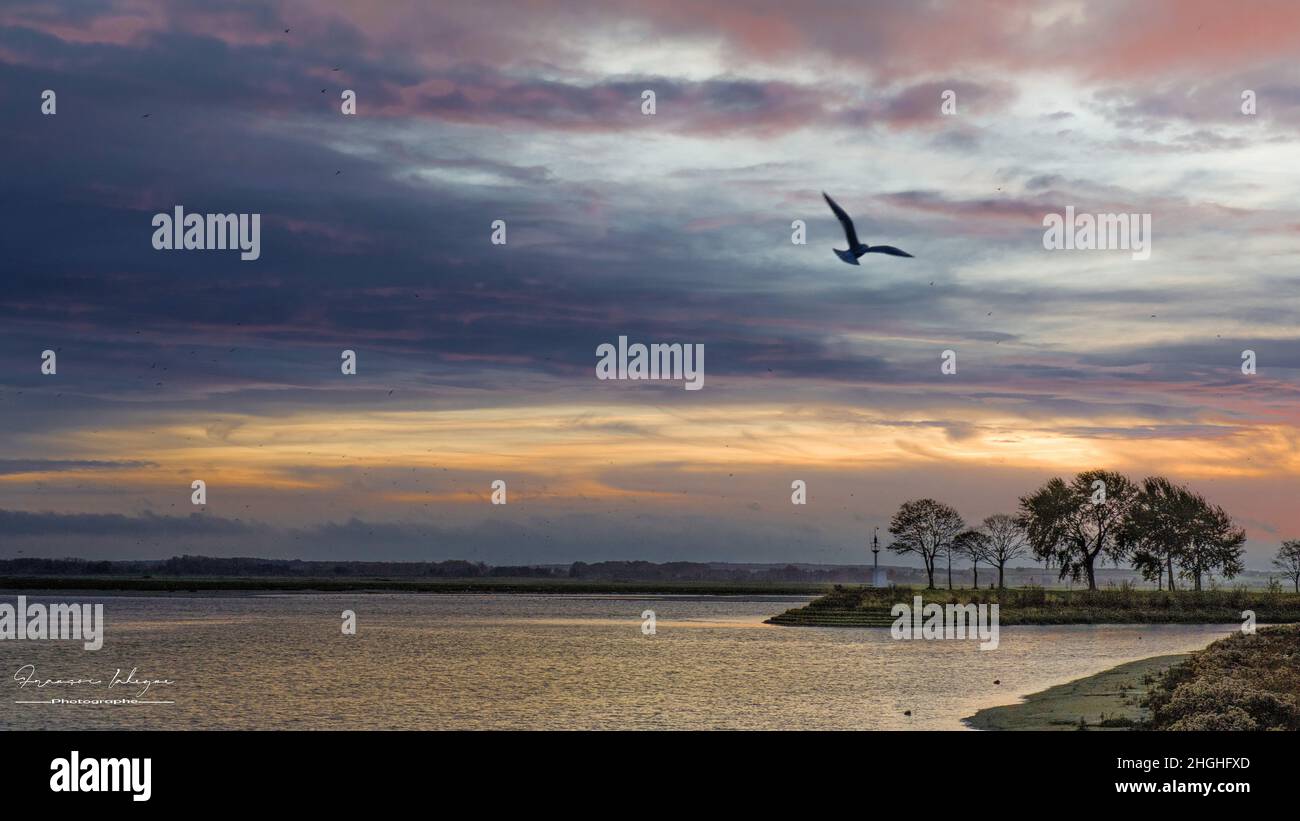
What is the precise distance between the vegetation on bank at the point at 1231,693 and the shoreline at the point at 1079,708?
3.13 feet

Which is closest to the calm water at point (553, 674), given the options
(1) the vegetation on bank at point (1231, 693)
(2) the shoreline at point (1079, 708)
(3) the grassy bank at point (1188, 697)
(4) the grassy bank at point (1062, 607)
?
(2) the shoreline at point (1079, 708)

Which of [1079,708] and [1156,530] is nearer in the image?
[1079,708]

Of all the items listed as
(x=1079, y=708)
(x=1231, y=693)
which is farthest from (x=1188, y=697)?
(x=1079, y=708)

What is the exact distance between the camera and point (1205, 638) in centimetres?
10288

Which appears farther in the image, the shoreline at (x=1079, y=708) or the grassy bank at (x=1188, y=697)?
the shoreline at (x=1079, y=708)

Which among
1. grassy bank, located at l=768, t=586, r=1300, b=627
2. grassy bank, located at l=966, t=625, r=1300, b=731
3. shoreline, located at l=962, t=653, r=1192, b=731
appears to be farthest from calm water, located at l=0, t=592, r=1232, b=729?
grassy bank, located at l=768, t=586, r=1300, b=627

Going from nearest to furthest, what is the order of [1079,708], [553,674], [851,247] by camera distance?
1. [851,247]
2. [1079,708]
3. [553,674]

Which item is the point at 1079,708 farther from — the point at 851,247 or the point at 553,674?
the point at 553,674

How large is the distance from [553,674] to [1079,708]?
3682cm

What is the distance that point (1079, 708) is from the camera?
45406 millimetres

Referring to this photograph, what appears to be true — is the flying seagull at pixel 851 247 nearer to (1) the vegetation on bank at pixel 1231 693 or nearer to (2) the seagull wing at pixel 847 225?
(2) the seagull wing at pixel 847 225

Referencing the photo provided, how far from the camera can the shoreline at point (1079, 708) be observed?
4066 centimetres

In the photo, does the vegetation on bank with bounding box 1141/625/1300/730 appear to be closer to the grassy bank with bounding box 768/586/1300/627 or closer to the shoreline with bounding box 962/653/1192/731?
the shoreline with bounding box 962/653/1192/731
